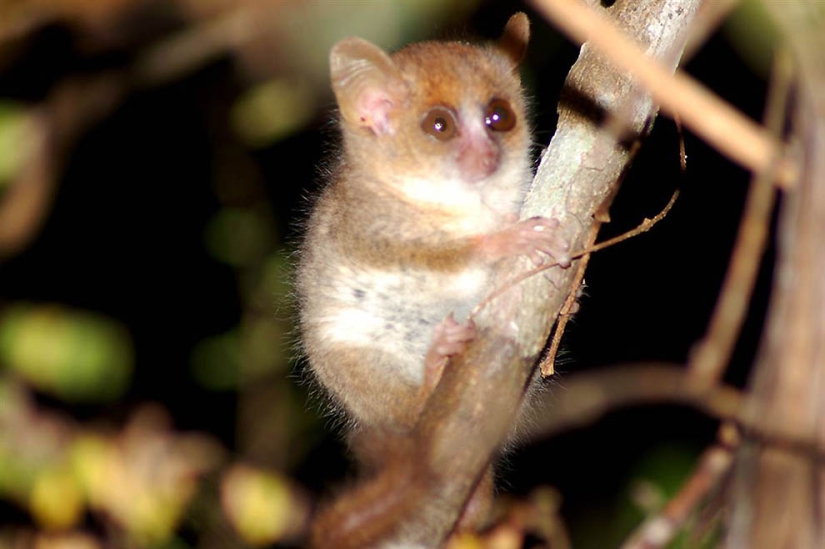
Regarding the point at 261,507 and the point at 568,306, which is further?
the point at 261,507

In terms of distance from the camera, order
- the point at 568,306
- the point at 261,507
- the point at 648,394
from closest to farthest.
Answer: the point at 648,394 < the point at 568,306 < the point at 261,507

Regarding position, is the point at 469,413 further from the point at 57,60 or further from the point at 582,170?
the point at 57,60

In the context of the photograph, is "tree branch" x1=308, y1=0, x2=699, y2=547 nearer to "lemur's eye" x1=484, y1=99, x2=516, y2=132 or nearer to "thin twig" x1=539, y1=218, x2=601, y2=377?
"thin twig" x1=539, y1=218, x2=601, y2=377

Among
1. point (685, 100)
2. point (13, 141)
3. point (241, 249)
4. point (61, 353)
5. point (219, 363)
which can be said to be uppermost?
point (685, 100)

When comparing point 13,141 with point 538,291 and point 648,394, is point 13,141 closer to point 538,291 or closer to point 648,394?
point 538,291

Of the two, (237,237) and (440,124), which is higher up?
(440,124)

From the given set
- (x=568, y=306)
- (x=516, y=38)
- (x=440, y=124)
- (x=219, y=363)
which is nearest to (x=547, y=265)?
(x=568, y=306)

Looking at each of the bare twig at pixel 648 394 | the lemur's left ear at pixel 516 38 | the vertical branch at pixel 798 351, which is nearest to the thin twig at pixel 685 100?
the vertical branch at pixel 798 351

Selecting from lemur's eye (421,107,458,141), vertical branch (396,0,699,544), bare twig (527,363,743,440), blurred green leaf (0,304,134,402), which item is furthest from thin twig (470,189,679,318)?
blurred green leaf (0,304,134,402)
